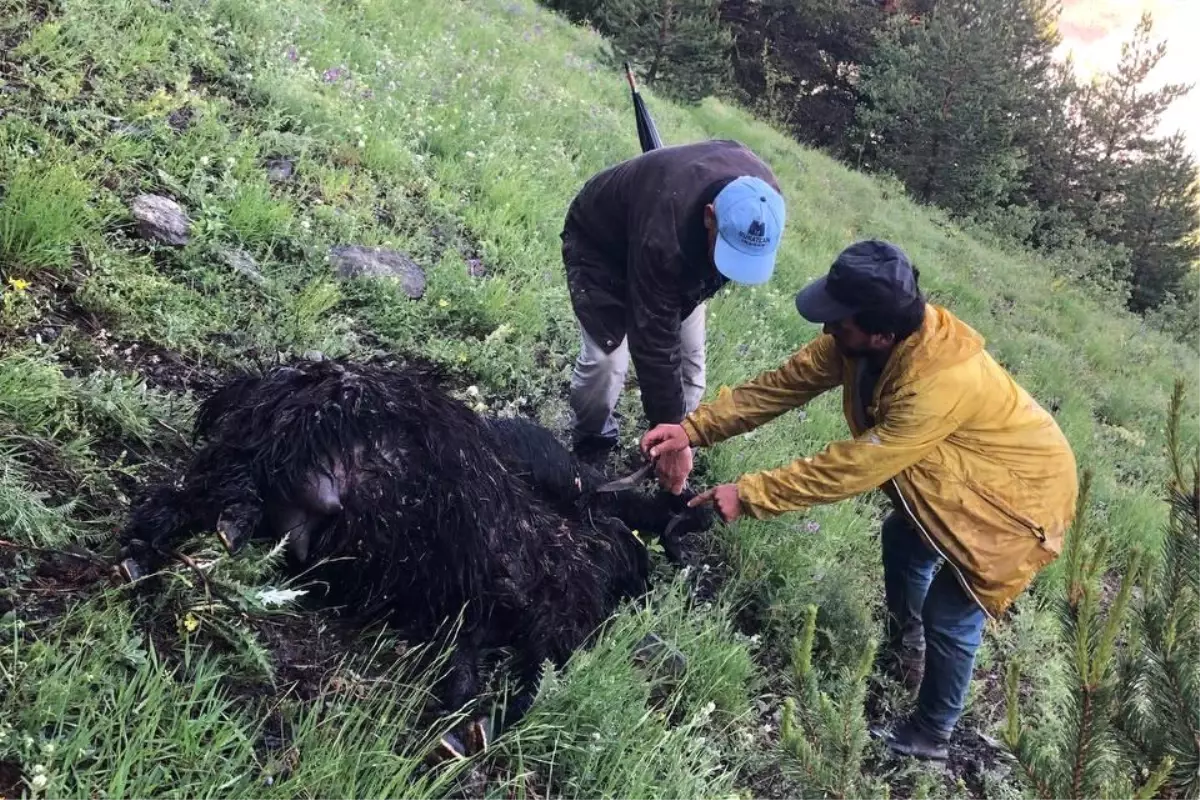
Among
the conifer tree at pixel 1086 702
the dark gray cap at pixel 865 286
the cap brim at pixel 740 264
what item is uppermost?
the dark gray cap at pixel 865 286

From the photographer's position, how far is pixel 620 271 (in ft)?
13.3

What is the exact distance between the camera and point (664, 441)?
3.56 metres

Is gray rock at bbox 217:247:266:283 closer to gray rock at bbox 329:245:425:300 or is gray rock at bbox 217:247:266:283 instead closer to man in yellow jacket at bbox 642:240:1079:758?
gray rock at bbox 329:245:425:300

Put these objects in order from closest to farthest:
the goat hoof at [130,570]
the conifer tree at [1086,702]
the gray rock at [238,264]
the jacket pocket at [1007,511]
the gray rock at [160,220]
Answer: the conifer tree at [1086,702] → the goat hoof at [130,570] → the jacket pocket at [1007,511] → the gray rock at [160,220] → the gray rock at [238,264]

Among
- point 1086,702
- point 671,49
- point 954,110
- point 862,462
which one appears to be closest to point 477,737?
point 1086,702

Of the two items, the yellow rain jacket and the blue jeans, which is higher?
the yellow rain jacket

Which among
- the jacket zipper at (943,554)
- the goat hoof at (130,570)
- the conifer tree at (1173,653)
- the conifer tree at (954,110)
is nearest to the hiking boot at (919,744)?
the jacket zipper at (943,554)

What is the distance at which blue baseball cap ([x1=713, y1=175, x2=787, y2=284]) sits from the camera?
3.19m

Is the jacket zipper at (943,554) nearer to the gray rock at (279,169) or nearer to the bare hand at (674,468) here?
the bare hand at (674,468)

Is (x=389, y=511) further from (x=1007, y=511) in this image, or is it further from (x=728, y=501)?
(x=1007, y=511)

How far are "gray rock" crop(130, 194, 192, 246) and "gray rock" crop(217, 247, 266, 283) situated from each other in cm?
17

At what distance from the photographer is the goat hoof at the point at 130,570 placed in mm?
2160

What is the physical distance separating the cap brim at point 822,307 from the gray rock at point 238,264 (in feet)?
8.28

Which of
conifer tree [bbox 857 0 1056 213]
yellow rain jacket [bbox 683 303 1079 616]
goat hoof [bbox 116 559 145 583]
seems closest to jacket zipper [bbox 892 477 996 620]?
yellow rain jacket [bbox 683 303 1079 616]
